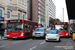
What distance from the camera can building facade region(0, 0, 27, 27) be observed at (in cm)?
3256

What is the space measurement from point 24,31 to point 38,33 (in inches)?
90.5

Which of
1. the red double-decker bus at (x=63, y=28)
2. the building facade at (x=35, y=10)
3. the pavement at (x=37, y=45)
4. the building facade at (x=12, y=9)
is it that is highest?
the building facade at (x=35, y=10)

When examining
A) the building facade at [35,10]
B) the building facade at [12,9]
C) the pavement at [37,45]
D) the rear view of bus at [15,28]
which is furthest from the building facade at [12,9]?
the building facade at [35,10]

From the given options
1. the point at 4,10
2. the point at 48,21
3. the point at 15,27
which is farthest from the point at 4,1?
the point at 48,21

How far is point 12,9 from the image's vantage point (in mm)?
36719

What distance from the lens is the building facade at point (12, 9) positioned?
32562 mm

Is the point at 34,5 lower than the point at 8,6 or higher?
higher

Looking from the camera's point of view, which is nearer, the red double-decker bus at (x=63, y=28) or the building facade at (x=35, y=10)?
the red double-decker bus at (x=63, y=28)

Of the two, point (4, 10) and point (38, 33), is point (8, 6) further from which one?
point (38, 33)

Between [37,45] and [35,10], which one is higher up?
[35,10]

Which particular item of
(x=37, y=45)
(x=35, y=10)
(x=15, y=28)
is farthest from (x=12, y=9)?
(x=35, y=10)

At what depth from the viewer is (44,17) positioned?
333 ft

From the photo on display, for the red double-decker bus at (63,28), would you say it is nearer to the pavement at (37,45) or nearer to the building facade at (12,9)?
the pavement at (37,45)

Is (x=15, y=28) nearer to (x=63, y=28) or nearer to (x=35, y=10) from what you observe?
(x=63, y=28)
